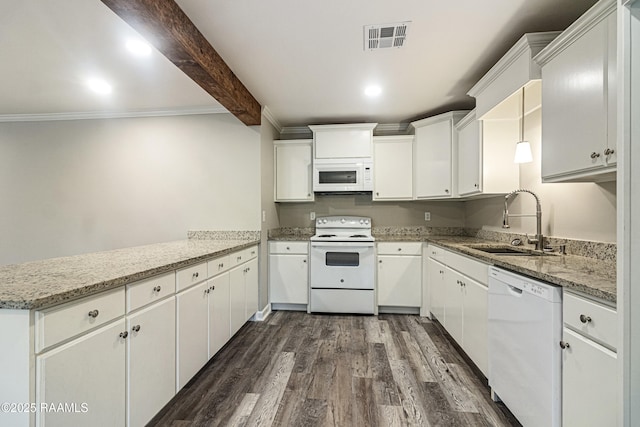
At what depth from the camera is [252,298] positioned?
119 inches

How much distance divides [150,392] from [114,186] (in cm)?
262

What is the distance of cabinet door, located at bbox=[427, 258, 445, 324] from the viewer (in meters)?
2.80

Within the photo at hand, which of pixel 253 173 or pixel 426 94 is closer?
pixel 426 94

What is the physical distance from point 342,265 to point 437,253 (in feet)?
3.43

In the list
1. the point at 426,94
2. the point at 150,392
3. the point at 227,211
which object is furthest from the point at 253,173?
the point at 150,392

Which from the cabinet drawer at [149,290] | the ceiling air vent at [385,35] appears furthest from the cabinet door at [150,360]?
the ceiling air vent at [385,35]

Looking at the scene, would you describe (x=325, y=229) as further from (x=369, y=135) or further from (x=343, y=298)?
(x=369, y=135)

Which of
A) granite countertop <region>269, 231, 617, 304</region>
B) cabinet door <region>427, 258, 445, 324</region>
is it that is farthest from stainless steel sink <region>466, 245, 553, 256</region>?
cabinet door <region>427, 258, 445, 324</region>

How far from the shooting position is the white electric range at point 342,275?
10.8 ft

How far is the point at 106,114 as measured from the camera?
3.23 meters

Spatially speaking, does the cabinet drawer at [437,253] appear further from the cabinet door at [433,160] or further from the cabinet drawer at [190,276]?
the cabinet drawer at [190,276]

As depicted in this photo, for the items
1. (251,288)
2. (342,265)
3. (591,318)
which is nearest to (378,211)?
(342,265)

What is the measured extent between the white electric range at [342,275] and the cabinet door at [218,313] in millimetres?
1193

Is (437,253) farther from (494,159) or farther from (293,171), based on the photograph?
(293,171)
